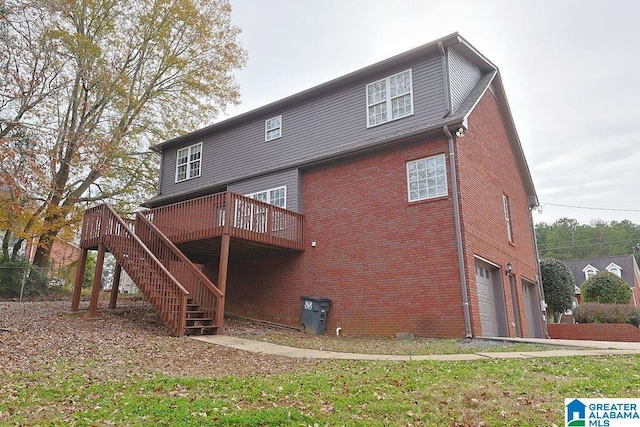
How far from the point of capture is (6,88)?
10.2 meters

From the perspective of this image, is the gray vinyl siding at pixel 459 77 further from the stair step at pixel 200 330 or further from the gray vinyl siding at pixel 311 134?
the stair step at pixel 200 330

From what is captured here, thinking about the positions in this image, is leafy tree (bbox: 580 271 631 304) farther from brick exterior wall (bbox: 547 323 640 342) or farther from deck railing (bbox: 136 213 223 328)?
deck railing (bbox: 136 213 223 328)

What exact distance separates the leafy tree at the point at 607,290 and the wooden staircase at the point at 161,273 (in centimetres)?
2096

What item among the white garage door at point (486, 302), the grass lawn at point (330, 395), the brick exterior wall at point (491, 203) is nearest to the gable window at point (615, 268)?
the brick exterior wall at point (491, 203)

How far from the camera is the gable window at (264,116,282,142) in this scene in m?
16.1

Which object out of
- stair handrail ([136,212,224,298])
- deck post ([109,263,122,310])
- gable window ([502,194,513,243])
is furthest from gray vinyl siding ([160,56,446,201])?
gable window ([502,194,513,243])

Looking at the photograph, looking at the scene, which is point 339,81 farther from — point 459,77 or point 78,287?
point 78,287

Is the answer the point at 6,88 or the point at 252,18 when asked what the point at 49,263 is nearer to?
the point at 6,88

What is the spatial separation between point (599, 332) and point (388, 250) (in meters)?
8.94

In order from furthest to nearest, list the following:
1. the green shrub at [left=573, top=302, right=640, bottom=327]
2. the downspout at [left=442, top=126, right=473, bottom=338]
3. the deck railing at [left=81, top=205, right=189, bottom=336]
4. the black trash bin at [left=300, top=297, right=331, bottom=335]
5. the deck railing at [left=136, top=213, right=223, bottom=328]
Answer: the green shrub at [left=573, top=302, right=640, bottom=327], the black trash bin at [left=300, top=297, right=331, bottom=335], the deck railing at [left=136, top=213, right=223, bottom=328], the downspout at [left=442, top=126, right=473, bottom=338], the deck railing at [left=81, top=205, right=189, bottom=336]

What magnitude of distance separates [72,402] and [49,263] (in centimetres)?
1897

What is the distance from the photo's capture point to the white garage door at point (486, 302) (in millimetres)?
12266

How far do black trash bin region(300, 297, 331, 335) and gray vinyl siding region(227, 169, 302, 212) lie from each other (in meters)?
3.17

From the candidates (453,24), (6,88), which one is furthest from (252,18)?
(6,88)
